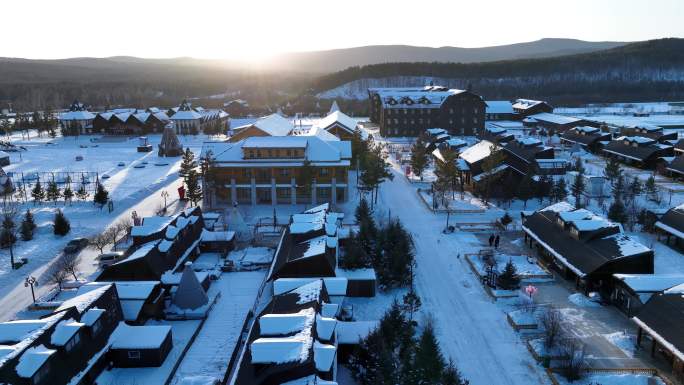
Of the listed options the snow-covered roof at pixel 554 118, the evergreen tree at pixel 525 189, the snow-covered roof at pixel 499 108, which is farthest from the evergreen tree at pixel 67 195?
the snow-covered roof at pixel 499 108

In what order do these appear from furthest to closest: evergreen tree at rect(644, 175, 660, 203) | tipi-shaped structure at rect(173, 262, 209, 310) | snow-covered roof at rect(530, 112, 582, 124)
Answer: snow-covered roof at rect(530, 112, 582, 124), evergreen tree at rect(644, 175, 660, 203), tipi-shaped structure at rect(173, 262, 209, 310)

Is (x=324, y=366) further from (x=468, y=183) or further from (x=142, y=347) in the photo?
(x=468, y=183)

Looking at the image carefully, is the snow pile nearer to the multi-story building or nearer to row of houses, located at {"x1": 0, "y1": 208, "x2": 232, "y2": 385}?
row of houses, located at {"x1": 0, "y1": 208, "x2": 232, "y2": 385}

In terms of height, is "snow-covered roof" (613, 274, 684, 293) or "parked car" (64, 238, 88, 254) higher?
"snow-covered roof" (613, 274, 684, 293)

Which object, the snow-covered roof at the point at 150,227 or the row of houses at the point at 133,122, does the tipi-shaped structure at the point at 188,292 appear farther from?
the row of houses at the point at 133,122

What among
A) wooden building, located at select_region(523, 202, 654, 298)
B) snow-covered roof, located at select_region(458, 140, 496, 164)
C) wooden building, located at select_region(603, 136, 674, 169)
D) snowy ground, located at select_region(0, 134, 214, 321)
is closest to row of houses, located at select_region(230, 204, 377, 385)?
wooden building, located at select_region(523, 202, 654, 298)

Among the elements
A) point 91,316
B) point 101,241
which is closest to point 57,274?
point 101,241
